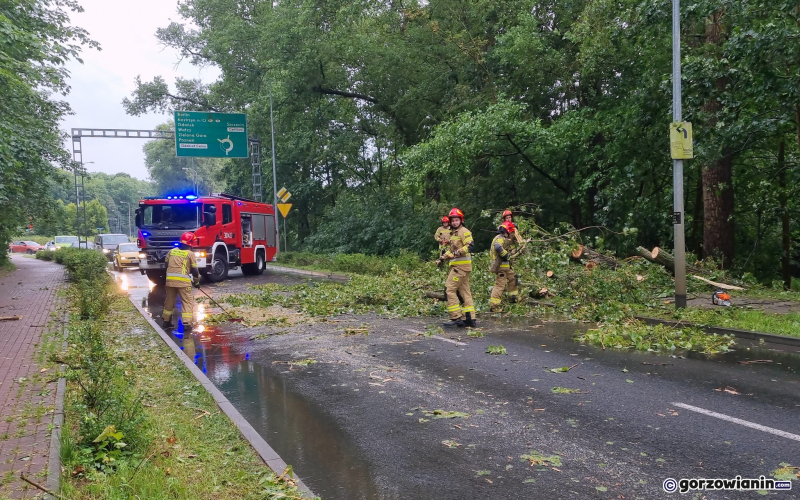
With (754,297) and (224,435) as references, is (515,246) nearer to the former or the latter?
(754,297)

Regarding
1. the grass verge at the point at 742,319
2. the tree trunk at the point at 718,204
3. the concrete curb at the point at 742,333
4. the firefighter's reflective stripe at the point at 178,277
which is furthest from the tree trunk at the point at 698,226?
the firefighter's reflective stripe at the point at 178,277

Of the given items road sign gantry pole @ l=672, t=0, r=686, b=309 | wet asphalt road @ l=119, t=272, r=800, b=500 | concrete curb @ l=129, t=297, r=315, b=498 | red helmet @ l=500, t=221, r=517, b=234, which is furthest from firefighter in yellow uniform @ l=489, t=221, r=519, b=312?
concrete curb @ l=129, t=297, r=315, b=498

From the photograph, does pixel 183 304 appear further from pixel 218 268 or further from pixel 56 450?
pixel 218 268

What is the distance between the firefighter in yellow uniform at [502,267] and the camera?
11922 millimetres

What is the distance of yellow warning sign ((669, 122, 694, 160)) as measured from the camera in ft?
36.1

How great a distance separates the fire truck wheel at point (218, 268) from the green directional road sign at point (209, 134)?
977 centimetres

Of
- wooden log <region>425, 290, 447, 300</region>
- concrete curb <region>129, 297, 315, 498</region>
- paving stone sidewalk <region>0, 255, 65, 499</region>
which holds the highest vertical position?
wooden log <region>425, 290, 447, 300</region>

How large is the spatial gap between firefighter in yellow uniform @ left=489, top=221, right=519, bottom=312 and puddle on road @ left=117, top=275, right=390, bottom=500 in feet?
16.4

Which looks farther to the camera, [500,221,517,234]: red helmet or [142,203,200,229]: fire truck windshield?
[142,203,200,229]: fire truck windshield

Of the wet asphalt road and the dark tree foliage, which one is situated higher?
Answer: the dark tree foliage

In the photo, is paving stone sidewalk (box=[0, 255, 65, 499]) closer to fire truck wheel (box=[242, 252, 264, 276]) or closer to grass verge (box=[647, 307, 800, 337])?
grass verge (box=[647, 307, 800, 337])

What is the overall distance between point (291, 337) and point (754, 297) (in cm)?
922

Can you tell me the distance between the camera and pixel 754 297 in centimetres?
1215

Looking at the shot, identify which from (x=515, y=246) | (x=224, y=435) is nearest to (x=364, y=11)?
(x=515, y=246)
